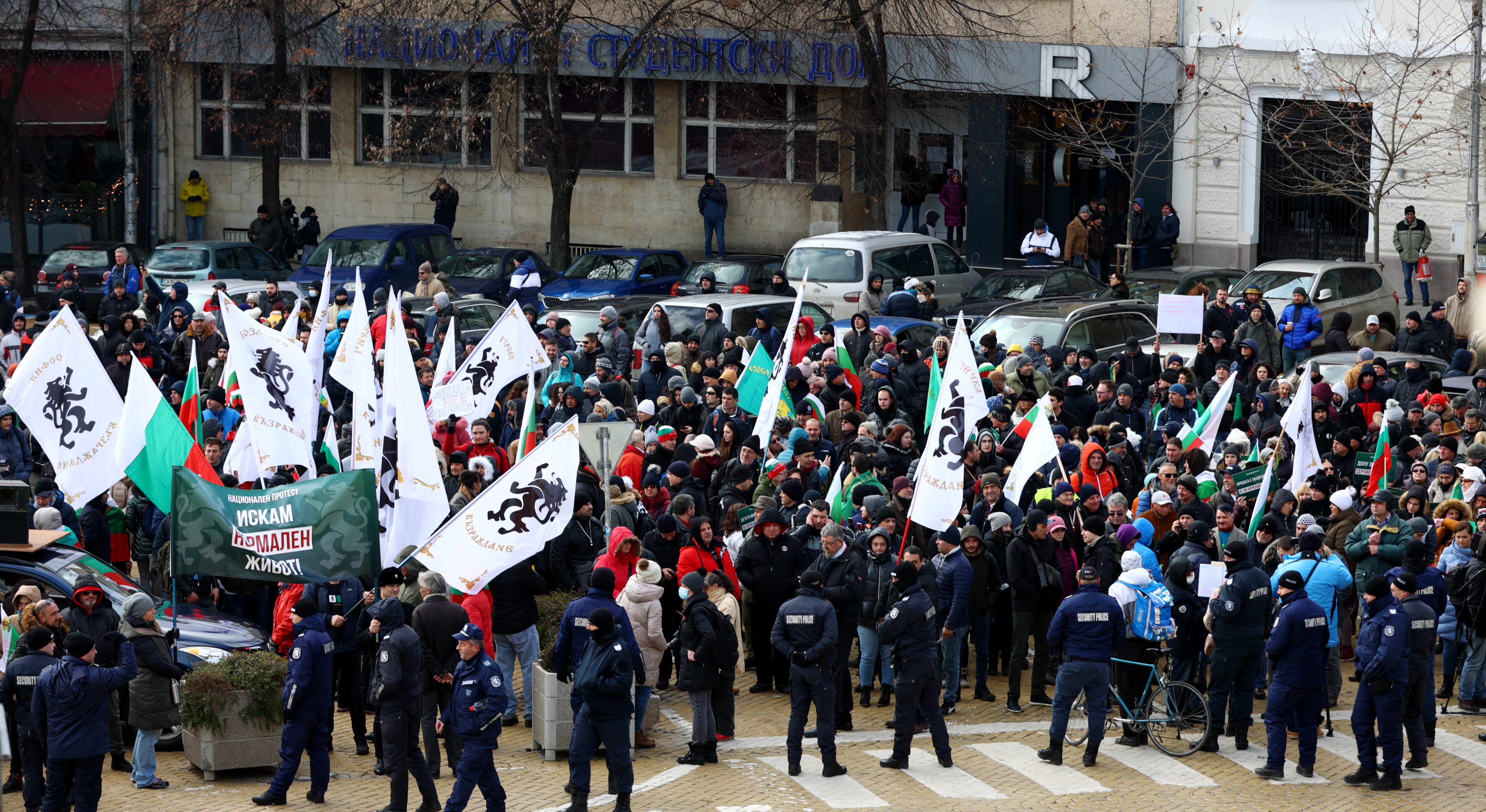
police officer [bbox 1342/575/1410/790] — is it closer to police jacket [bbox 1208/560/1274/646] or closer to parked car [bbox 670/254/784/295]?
police jacket [bbox 1208/560/1274/646]

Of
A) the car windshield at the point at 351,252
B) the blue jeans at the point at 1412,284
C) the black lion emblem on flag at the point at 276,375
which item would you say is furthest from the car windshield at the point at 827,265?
the black lion emblem on flag at the point at 276,375

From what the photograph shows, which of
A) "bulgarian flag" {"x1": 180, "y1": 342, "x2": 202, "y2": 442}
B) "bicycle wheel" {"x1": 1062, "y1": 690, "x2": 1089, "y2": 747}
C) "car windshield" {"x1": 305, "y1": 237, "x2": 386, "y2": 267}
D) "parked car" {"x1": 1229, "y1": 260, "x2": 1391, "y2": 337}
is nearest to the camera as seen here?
"bicycle wheel" {"x1": 1062, "y1": 690, "x2": 1089, "y2": 747}

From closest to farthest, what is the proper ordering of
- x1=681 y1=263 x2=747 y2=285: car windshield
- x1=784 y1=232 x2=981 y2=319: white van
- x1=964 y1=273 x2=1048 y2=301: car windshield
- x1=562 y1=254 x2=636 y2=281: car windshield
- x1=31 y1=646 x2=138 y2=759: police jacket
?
x1=31 y1=646 x2=138 y2=759: police jacket → x1=964 y1=273 x2=1048 y2=301: car windshield → x1=784 y1=232 x2=981 y2=319: white van → x1=681 y1=263 x2=747 y2=285: car windshield → x1=562 y1=254 x2=636 y2=281: car windshield

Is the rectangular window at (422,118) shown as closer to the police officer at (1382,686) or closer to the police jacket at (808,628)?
the police jacket at (808,628)

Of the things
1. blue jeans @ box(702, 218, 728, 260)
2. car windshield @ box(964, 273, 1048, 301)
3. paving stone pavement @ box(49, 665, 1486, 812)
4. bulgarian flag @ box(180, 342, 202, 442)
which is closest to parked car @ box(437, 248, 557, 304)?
blue jeans @ box(702, 218, 728, 260)

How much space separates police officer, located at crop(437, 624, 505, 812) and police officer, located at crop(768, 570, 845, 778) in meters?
2.15

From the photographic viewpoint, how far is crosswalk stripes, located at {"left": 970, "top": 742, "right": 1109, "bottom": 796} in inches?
489

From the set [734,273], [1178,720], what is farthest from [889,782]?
[734,273]

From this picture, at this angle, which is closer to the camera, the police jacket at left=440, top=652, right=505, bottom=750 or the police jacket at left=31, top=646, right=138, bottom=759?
the police jacket at left=31, top=646, right=138, bottom=759

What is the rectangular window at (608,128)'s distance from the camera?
3866cm

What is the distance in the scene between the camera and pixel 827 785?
1245 centimetres

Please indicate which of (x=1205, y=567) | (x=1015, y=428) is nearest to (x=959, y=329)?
(x=1015, y=428)

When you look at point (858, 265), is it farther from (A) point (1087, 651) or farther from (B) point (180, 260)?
(A) point (1087, 651)

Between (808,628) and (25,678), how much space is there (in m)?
5.00
